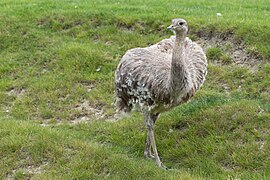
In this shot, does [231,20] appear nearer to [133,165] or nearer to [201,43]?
[201,43]

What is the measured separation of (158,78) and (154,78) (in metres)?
0.06

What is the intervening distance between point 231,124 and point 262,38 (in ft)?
9.17

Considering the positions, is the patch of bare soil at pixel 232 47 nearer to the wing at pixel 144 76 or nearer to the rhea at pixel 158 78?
the rhea at pixel 158 78

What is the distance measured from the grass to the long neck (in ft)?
3.91

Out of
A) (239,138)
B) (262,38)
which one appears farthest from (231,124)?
(262,38)

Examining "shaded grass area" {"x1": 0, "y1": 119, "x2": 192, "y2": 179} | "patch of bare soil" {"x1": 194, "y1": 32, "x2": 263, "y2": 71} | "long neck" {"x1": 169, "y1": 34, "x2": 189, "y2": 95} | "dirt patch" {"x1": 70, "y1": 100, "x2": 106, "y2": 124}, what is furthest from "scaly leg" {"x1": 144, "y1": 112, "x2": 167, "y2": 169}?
"patch of bare soil" {"x1": 194, "y1": 32, "x2": 263, "y2": 71}

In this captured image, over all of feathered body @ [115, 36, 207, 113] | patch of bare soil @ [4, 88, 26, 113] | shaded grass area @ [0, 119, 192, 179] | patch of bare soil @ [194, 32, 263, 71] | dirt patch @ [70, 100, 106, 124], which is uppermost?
feathered body @ [115, 36, 207, 113]

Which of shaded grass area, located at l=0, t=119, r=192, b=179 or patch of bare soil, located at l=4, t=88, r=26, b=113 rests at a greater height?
shaded grass area, located at l=0, t=119, r=192, b=179

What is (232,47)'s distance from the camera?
1086 centimetres

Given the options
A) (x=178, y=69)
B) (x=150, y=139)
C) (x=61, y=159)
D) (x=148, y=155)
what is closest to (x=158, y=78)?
(x=178, y=69)

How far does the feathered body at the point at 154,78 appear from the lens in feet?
25.0

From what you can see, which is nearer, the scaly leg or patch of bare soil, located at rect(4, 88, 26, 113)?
the scaly leg

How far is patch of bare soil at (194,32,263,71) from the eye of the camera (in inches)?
406

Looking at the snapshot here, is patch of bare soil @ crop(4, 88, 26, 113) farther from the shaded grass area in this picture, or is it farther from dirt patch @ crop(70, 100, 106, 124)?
the shaded grass area
